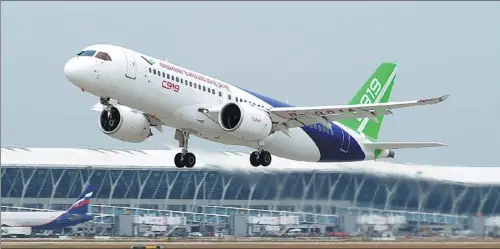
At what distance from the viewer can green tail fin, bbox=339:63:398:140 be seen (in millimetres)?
57281

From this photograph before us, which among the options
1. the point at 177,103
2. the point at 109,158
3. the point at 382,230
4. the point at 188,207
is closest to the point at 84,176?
the point at 109,158

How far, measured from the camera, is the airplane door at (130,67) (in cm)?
4478

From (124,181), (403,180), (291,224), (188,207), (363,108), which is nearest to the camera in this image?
(363,108)

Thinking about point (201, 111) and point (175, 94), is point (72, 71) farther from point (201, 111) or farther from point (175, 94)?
point (201, 111)

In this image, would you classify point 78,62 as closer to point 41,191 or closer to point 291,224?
point 291,224

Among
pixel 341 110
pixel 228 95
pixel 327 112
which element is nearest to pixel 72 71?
pixel 228 95

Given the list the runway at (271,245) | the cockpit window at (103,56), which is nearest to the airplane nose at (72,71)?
the cockpit window at (103,56)

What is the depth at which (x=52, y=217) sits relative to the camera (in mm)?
70625

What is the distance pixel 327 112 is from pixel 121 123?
8.95 meters

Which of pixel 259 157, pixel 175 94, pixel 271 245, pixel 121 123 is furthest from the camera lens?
pixel 271 245

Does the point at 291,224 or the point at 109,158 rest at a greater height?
the point at 109,158

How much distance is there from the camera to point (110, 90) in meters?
44.5

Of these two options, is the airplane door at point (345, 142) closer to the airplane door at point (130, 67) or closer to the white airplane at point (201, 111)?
the white airplane at point (201, 111)

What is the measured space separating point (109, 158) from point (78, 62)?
41839 mm
